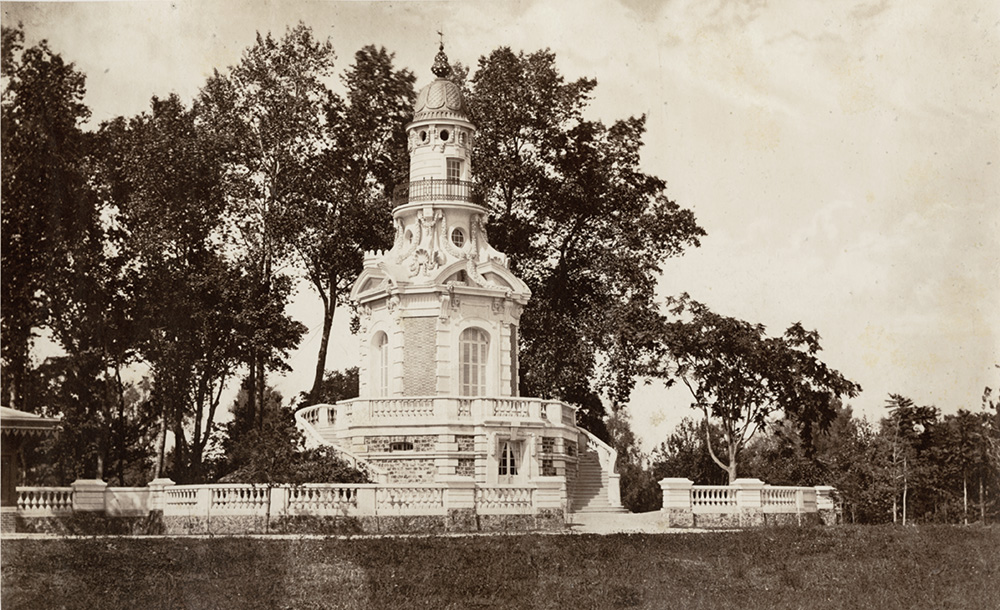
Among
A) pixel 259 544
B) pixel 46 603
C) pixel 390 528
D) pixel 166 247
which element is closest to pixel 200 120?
pixel 166 247

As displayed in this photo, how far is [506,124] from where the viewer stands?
→ 43594mm

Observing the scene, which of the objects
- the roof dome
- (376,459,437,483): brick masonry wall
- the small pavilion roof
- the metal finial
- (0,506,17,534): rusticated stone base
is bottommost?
(0,506,17,534): rusticated stone base

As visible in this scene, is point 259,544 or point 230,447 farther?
point 230,447

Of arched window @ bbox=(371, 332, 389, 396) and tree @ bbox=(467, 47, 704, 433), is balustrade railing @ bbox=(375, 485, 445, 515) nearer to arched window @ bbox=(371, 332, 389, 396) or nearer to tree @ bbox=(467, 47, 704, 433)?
arched window @ bbox=(371, 332, 389, 396)

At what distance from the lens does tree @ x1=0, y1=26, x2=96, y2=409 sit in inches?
1125

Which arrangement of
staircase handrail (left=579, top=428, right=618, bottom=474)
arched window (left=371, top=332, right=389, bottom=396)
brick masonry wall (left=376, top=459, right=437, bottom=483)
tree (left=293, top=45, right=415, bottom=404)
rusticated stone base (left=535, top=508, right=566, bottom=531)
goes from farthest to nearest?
tree (left=293, top=45, right=415, bottom=404)
arched window (left=371, top=332, right=389, bottom=396)
staircase handrail (left=579, top=428, right=618, bottom=474)
brick masonry wall (left=376, top=459, right=437, bottom=483)
rusticated stone base (left=535, top=508, right=566, bottom=531)

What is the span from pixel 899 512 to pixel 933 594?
1744 cm

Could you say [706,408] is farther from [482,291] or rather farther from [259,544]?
[259,544]

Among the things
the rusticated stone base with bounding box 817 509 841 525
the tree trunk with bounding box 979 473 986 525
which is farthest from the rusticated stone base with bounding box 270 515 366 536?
the tree trunk with bounding box 979 473 986 525

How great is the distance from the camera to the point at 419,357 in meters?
36.8

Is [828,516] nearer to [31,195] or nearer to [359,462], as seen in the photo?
[359,462]

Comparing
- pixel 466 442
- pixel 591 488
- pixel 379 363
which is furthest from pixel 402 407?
pixel 591 488

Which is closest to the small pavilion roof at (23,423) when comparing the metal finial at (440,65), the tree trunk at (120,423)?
the tree trunk at (120,423)

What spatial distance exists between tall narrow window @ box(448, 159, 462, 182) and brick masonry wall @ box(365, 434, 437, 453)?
877cm
